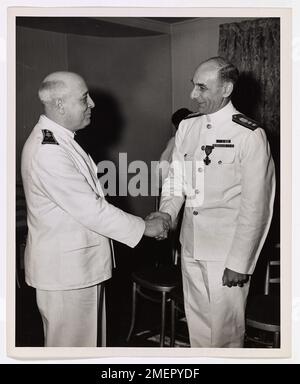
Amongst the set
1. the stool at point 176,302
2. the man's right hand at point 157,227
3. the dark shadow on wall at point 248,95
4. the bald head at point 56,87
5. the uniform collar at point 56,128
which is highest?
the dark shadow on wall at point 248,95

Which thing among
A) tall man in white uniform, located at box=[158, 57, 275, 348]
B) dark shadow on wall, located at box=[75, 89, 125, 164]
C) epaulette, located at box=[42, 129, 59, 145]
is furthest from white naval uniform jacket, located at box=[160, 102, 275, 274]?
dark shadow on wall, located at box=[75, 89, 125, 164]

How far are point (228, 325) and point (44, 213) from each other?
37.5 inches

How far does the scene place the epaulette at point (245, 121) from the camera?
191cm

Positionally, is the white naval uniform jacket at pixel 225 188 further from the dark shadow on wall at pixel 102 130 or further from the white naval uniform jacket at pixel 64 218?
the dark shadow on wall at pixel 102 130

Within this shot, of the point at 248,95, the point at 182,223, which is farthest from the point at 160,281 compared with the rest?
the point at 248,95

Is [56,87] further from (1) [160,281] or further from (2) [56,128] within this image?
(1) [160,281]

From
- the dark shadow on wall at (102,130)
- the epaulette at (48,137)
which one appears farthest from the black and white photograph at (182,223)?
Result: the dark shadow on wall at (102,130)

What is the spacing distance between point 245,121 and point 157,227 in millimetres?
619

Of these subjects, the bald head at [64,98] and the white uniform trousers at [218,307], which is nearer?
the bald head at [64,98]

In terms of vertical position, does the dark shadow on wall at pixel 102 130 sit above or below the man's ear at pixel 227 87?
above

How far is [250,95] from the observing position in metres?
4.77

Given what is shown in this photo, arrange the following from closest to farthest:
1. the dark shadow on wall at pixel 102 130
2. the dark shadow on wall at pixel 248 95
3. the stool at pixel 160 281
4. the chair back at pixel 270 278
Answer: the chair back at pixel 270 278 < the stool at pixel 160 281 < the dark shadow on wall at pixel 102 130 < the dark shadow on wall at pixel 248 95

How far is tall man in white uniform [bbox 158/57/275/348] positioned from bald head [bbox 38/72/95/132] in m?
0.49

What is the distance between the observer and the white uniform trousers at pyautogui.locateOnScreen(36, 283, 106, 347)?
75.6 inches
